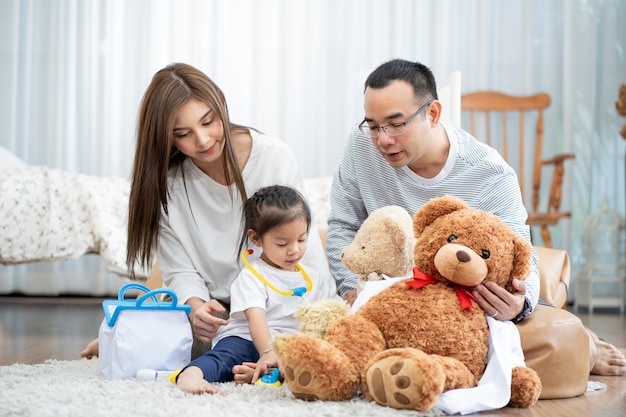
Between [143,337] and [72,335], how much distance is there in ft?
3.71

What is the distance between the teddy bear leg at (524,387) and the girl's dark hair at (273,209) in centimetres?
55

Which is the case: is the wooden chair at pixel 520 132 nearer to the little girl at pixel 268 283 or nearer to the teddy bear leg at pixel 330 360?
the little girl at pixel 268 283

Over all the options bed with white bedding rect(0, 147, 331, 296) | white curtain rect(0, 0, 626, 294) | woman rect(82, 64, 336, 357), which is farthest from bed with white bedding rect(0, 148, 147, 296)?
woman rect(82, 64, 336, 357)

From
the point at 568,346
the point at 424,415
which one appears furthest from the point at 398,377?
the point at 568,346

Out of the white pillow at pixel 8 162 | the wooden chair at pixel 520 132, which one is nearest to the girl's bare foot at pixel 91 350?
the white pillow at pixel 8 162

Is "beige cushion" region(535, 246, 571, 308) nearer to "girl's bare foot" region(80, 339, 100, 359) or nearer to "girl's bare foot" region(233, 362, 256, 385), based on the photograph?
"girl's bare foot" region(233, 362, 256, 385)

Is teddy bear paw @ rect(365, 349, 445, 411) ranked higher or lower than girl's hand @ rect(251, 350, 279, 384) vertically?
higher

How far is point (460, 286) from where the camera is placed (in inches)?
54.8

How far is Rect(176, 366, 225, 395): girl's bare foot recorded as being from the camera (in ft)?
4.52

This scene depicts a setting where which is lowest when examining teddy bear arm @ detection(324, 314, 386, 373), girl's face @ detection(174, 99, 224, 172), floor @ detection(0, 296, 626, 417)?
floor @ detection(0, 296, 626, 417)

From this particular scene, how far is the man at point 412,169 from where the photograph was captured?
1623 mm

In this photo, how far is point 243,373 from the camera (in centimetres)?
152

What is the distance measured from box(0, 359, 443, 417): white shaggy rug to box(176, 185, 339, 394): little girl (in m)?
0.14

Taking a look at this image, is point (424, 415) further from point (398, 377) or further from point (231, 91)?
point (231, 91)
